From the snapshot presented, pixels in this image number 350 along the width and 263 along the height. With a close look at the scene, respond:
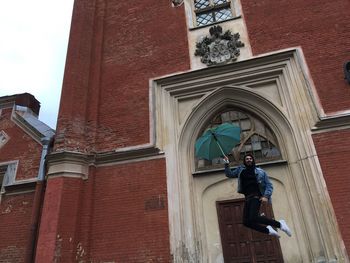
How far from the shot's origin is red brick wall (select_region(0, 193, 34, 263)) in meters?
7.71

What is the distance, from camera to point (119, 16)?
1034cm

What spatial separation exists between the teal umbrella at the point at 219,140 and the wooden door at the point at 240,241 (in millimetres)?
1870

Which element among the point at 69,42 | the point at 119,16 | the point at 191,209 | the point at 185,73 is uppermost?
the point at 119,16

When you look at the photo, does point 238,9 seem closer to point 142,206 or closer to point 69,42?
point 69,42

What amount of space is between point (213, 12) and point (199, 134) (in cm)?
388

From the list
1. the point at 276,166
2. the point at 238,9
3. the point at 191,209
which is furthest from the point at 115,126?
the point at 238,9

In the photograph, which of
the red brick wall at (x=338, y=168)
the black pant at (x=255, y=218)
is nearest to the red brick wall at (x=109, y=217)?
the black pant at (x=255, y=218)

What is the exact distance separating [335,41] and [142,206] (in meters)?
5.84

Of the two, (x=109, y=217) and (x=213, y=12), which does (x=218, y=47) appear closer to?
(x=213, y=12)

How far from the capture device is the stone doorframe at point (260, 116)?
20.7 feet

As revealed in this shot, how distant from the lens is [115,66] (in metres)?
9.34

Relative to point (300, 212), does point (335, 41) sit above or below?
above

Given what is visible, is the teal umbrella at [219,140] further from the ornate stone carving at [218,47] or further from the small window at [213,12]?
the small window at [213,12]

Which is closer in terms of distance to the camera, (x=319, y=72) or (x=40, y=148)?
(x=319, y=72)
